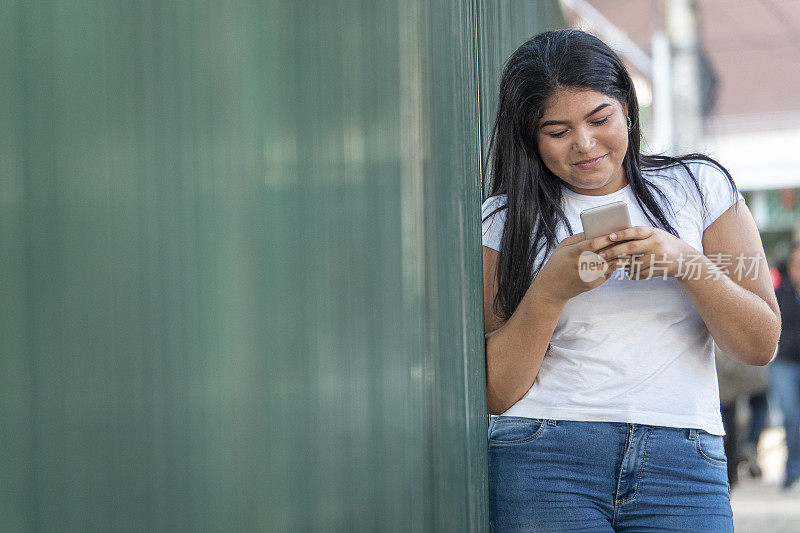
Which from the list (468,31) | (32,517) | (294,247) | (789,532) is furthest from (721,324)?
(789,532)

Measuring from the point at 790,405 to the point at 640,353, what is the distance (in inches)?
226

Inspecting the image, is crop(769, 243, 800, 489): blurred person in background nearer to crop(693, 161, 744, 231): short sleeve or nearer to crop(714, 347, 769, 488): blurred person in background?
crop(714, 347, 769, 488): blurred person in background

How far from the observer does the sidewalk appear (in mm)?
5652

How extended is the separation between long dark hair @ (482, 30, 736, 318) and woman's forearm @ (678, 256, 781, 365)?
6.0 inches

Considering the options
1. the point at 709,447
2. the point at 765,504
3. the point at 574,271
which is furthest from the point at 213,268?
the point at 765,504

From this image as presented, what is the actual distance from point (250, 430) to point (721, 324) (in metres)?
0.97

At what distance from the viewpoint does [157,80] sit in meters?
0.73

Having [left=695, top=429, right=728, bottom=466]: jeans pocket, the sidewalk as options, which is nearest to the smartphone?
[left=695, top=429, right=728, bottom=466]: jeans pocket

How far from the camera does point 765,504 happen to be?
6.37m

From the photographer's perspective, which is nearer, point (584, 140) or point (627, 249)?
point (627, 249)

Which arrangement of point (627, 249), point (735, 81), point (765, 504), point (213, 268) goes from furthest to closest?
1. point (735, 81)
2. point (765, 504)
3. point (627, 249)
4. point (213, 268)

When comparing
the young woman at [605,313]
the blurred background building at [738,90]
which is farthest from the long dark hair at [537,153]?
the blurred background building at [738,90]

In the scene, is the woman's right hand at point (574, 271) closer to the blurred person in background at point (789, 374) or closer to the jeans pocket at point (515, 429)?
the jeans pocket at point (515, 429)

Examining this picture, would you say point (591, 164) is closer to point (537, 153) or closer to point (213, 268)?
point (537, 153)
